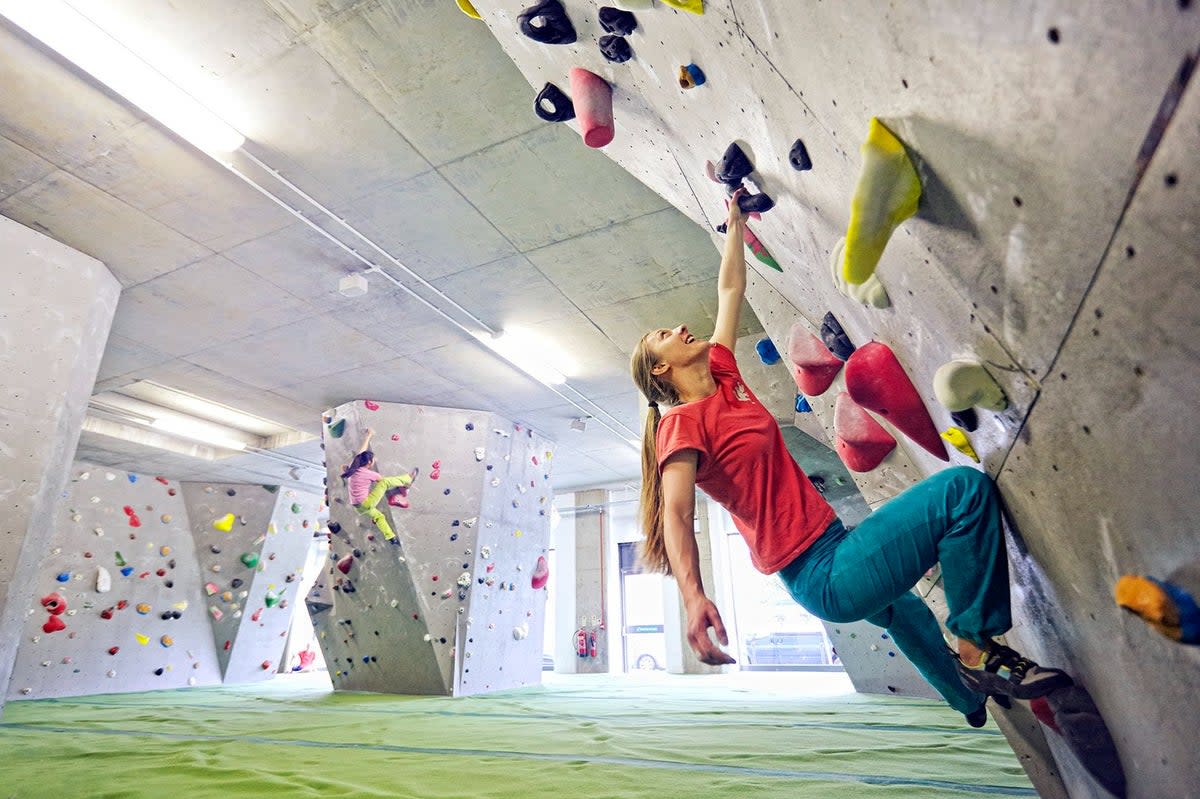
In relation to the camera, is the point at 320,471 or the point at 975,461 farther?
the point at 320,471

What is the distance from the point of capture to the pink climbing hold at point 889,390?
4.59ft

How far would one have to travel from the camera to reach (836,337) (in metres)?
1.85

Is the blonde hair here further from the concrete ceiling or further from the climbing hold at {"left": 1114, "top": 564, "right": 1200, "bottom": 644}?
the concrete ceiling

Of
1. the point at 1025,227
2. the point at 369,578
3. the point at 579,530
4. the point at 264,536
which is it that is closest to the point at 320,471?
the point at 264,536

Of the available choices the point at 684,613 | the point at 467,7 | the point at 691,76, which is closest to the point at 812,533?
the point at 691,76

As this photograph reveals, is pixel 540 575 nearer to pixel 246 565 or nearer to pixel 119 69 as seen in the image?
pixel 246 565

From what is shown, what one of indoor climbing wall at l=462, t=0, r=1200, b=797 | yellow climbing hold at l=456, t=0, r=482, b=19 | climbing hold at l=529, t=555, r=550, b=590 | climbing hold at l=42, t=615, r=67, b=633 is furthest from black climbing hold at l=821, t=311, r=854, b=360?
climbing hold at l=42, t=615, r=67, b=633

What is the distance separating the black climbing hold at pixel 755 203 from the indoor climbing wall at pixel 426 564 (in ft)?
17.0

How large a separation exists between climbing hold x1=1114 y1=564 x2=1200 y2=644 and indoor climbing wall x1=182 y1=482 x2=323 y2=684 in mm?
9666

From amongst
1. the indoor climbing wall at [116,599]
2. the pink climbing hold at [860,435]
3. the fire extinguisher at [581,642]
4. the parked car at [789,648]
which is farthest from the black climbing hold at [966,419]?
the parked car at [789,648]

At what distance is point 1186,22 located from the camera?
46cm

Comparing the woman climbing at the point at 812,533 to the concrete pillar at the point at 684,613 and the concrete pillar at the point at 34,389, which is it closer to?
the concrete pillar at the point at 34,389

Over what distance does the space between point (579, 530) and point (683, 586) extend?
9908mm

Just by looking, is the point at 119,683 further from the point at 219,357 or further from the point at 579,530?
the point at 579,530
